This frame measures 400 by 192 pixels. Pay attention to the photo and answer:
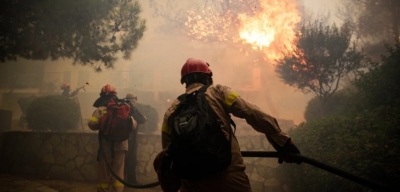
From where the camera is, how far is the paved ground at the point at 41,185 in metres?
5.36

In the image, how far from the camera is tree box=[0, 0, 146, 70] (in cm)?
588

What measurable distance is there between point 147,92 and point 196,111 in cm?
2767

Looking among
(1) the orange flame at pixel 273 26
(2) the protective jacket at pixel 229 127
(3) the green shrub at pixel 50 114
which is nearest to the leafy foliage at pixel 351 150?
(2) the protective jacket at pixel 229 127

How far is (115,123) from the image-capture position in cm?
530

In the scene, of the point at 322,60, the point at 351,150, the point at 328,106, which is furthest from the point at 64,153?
A: the point at 322,60

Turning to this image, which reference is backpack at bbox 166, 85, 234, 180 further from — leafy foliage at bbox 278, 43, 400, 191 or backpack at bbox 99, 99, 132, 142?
backpack at bbox 99, 99, 132, 142

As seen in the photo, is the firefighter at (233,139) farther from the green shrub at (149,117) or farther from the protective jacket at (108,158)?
the green shrub at (149,117)

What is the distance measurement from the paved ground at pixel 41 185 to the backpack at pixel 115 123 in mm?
1871

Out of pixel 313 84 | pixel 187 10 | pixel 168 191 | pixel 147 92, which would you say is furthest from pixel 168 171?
pixel 187 10

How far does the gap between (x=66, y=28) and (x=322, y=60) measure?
9.48m

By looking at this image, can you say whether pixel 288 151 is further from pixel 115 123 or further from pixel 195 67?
pixel 115 123

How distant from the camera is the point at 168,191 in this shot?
2373 mm

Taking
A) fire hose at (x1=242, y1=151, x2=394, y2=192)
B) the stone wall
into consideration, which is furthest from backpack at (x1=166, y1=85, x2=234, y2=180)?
the stone wall

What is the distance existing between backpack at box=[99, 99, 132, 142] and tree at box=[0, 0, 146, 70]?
279cm
